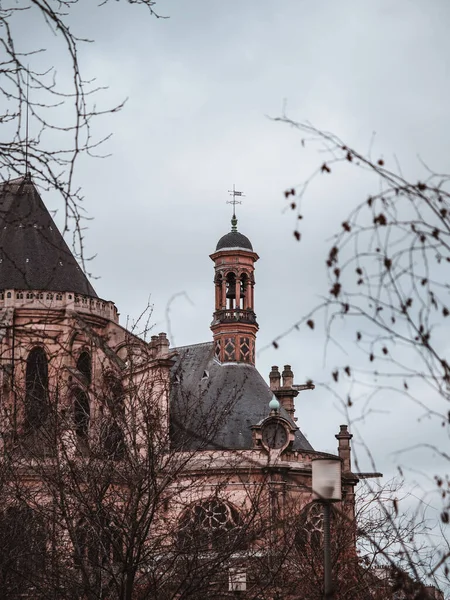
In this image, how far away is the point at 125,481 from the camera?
2020 centimetres

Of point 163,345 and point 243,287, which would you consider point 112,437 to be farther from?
point 243,287

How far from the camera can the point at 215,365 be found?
174 feet

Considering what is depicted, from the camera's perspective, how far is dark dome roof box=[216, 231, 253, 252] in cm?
5444

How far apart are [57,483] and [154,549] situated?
150 cm

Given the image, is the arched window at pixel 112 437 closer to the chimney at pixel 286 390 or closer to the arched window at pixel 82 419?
the arched window at pixel 82 419

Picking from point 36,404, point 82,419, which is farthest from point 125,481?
point 82,419

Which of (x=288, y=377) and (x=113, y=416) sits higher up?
(x=288, y=377)

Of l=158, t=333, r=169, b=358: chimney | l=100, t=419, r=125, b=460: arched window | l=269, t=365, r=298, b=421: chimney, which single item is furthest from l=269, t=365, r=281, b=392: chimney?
l=100, t=419, r=125, b=460: arched window

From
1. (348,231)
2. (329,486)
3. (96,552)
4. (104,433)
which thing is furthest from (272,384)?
(348,231)

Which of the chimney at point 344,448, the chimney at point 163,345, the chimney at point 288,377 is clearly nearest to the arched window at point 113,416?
the chimney at point 163,345

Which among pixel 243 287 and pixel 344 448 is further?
pixel 243 287

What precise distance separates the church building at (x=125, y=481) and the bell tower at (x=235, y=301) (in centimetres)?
205

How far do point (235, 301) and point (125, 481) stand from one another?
33937mm

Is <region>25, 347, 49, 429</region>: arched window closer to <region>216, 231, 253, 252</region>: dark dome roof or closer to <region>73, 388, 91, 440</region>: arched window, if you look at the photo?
<region>73, 388, 91, 440</region>: arched window
